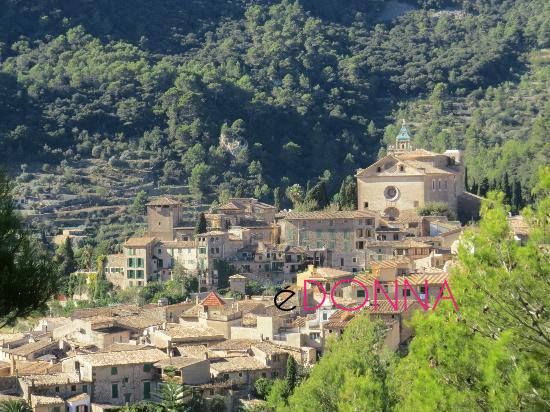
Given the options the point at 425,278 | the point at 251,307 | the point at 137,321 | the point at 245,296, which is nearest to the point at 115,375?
the point at 137,321

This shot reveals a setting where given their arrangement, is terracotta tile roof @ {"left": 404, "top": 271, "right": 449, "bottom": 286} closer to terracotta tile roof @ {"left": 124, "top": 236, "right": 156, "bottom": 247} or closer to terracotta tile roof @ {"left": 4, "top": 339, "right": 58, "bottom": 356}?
terracotta tile roof @ {"left": 4, "top": 339, "right": 58, "bottom": 356}

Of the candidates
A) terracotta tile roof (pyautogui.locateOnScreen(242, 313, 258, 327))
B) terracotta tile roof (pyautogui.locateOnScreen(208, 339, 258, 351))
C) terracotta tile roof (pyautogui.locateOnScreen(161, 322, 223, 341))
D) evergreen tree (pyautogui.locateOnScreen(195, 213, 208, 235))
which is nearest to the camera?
terracotta tile roof (pyautogui.locateOnScreen(208, 339, 258, 351))

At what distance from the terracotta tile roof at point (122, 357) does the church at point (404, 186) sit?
17985 millimetres

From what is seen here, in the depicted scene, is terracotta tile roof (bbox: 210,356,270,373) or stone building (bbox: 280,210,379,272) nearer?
terracotta tile roof (bbox: 210,356,270,373)

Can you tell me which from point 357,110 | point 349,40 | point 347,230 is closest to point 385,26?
point 349,40

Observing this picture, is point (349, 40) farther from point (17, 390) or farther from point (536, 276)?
point (536, 276)

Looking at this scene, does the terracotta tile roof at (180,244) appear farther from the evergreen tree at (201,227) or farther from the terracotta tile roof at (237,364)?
the terracotta tile roof at (237,364)

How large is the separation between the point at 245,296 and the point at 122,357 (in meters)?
11.7

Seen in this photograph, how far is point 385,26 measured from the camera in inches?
4643

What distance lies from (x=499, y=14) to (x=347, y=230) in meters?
64.5

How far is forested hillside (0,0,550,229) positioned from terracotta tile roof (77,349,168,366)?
30.9 meters

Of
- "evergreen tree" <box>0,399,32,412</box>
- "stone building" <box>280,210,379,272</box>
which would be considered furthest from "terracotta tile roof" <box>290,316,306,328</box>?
"stone building" <box>280,210,379,272</box>

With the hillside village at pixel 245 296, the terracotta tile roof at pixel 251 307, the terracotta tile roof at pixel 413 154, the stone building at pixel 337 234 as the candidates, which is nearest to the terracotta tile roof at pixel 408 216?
the hillside village at pixel 245 296

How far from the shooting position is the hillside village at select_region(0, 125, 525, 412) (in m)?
41.8
